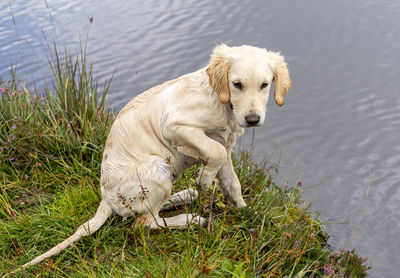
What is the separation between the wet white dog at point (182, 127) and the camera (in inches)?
123

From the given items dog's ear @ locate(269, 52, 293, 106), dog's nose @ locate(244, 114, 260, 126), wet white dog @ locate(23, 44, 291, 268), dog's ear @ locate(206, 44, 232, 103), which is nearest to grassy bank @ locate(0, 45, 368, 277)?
wet white dog @ locate(23, 44, 291, 268)

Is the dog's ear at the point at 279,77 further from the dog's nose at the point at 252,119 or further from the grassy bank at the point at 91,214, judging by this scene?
the grassy bank at the point at 91,214

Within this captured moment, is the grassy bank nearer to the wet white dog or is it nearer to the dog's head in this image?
the wet white dog

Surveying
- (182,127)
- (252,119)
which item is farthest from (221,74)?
(182,127)

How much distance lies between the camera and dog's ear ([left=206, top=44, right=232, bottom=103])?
3.16m

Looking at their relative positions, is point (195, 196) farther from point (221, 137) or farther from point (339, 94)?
point (339, 94)

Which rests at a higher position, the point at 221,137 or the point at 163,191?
the point at 221,137

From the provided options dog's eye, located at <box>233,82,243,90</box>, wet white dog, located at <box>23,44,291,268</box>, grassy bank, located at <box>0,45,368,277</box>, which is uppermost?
dog's eye, located at <box>233,82,243,90</box>

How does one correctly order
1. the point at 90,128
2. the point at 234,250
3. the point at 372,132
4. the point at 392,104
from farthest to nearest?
the point at 392,104 < the point at 372,132 < the point at 90,128 < the point at 234,250

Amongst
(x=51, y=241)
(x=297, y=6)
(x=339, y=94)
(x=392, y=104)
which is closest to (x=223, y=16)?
(x=297, y=6)

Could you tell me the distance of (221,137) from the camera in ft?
11.6

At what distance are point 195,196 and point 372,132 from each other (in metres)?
4.32

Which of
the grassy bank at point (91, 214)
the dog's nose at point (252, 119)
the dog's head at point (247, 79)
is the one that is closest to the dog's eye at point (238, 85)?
the dog's head at point (247, 79)

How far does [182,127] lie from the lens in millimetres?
3346
